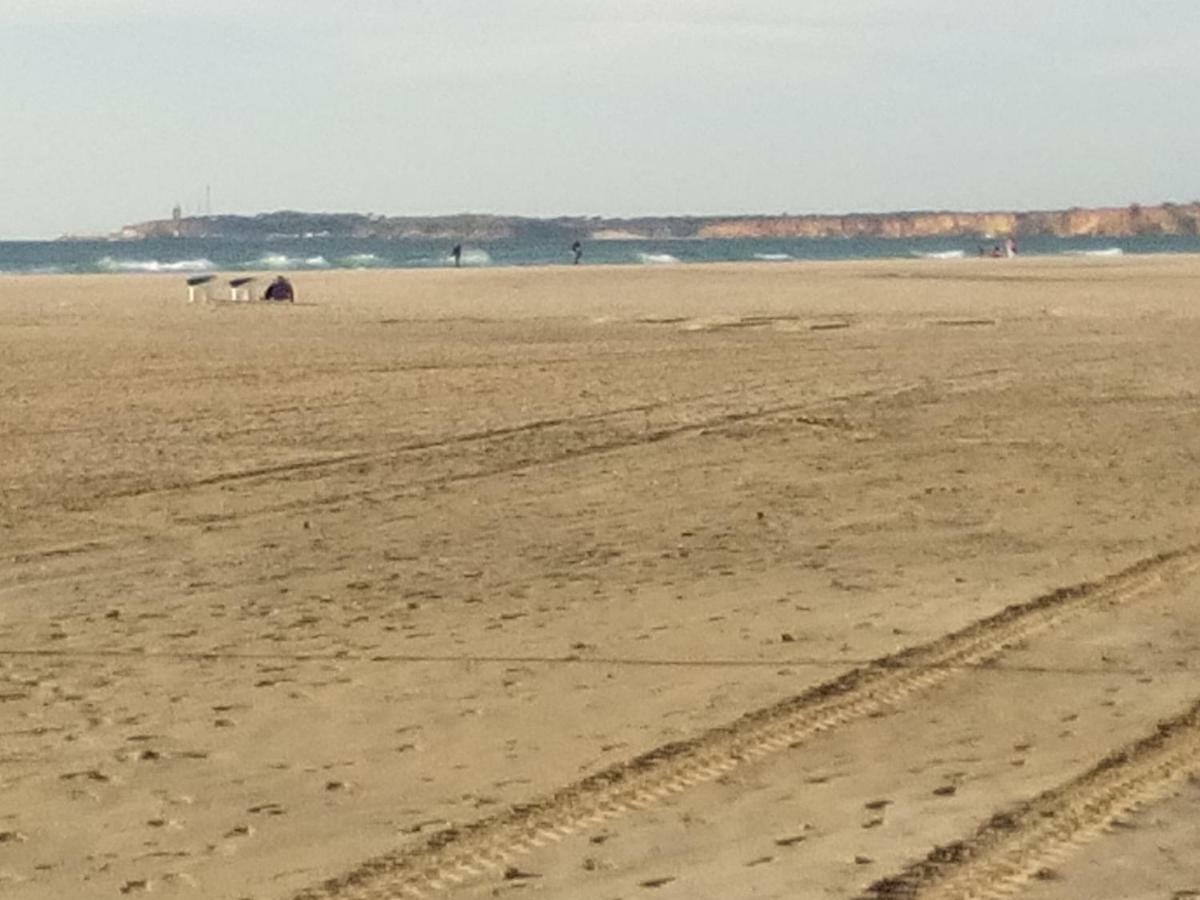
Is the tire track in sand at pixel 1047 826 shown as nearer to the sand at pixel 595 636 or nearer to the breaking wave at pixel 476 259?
the sand at pixel 595 636

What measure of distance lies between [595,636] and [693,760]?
1939 millimetres

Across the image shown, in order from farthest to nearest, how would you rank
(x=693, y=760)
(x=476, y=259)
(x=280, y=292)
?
(x=476, y=259) < (x=280, y=292) < (x=693, y=760)

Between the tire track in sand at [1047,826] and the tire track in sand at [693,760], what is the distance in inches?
37.4

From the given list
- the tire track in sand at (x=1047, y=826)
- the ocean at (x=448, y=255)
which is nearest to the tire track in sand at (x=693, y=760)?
the tire track in sand at (x=1047, y=826)

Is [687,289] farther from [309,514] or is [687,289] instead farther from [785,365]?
[309,514]

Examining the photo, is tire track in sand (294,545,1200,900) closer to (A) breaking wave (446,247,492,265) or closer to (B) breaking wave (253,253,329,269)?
(B) breaking wave (253,253,329,269)

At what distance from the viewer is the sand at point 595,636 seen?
5.75 m

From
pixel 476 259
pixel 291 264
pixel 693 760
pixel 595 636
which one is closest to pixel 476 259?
pixel 476 259

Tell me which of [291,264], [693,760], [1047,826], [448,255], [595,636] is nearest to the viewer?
[1047,826]

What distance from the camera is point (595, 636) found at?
27.9 ft

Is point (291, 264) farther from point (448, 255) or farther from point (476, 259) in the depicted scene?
point (448, 255)

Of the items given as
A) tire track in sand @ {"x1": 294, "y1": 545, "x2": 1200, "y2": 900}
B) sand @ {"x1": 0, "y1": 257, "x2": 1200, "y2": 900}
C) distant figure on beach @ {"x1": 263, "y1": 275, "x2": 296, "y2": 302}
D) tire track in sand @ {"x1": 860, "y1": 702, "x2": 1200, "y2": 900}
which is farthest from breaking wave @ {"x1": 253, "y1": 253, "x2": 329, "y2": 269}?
tire track in sand @ {"x1": 860, "y1": 702, "x2": 1200, "y2": 900}

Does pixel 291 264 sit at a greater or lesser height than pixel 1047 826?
greater

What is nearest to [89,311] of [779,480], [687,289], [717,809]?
[687,289]
